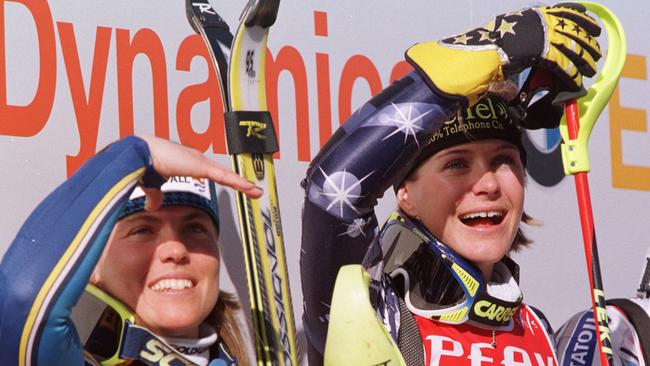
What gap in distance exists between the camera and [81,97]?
2.79 m

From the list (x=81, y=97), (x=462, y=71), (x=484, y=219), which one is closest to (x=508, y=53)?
(x=462, y=71)

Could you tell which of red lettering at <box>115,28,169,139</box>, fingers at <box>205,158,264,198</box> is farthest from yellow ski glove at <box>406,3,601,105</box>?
red lettering at <box>115,28,169,139</box>

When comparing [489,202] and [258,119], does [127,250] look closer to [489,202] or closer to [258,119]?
[258,119]

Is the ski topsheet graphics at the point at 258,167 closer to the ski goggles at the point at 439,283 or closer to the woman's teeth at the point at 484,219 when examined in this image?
the ski goggles at the point at 439,283

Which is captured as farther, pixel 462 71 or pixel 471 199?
pixel 471 199

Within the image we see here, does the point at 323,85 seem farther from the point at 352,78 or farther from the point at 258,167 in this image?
the point at 258,167

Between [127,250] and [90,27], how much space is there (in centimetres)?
51

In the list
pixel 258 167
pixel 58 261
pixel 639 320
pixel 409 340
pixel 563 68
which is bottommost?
pixel 639 320

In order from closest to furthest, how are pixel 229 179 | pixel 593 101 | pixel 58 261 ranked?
1. pixel 58 261
2. pixel 229 179
3. pixel 593 101

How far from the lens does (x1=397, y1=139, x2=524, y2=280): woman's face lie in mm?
2754

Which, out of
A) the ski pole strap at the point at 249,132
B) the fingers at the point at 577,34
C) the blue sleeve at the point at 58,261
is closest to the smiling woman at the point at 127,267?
the blue sleeve at the point at 58,261

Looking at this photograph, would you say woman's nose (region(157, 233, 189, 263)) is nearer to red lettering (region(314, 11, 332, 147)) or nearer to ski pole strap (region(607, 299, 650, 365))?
red lettering (region(314, 11, 332, 147))

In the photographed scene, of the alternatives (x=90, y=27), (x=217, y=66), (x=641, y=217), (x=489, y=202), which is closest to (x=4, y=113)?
(x=90, y=27)

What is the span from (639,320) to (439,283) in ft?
1.72
